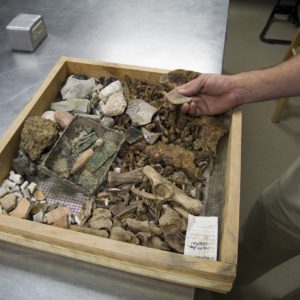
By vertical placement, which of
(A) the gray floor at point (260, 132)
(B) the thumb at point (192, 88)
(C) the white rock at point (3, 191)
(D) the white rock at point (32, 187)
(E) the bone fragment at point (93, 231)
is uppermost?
(B) the thumb at point (192, 88)

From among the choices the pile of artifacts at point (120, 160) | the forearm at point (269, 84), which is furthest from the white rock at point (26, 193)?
the forearm at point (269, 84)

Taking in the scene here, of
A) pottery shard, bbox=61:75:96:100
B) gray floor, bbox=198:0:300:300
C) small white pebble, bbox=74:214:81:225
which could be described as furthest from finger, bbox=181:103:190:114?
gray floor, bbox=198:0:300:300

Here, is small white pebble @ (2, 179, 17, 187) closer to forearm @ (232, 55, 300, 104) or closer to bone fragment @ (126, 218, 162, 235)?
bone fragment @ (126, 218, 162, 235)

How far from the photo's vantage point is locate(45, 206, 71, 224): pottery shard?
70 cm

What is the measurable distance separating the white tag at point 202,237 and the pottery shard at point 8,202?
1.33 ft

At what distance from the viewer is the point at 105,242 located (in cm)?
60

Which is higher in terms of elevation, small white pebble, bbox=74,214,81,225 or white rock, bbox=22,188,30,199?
white rock, bbox=22,188,30,199

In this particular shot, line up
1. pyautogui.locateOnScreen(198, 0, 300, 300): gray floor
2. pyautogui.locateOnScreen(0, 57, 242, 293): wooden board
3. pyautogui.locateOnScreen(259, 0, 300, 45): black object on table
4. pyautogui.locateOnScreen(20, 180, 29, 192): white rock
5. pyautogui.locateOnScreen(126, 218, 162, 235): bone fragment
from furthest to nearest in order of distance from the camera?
pyautogui.locateOnScreen(259, 0, 300, 45): black object on table < pyautogui.locateOnScreen(198, 0, 300, 300): gray floor < pyautogui.locateOnScreen(20, 180, 29, 192): white rock < pyautogui.locateOnScreen(126, 218, 162, 235): bone fragment < pyautogui.locateOnScreen(0, 57, 242, 293): wooden board

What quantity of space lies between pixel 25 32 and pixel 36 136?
1.82ft

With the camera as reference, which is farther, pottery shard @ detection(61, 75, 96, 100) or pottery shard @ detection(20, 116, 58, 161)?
pottery shard @ detection(61, 75, 96, 100)

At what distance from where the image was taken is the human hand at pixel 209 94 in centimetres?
90

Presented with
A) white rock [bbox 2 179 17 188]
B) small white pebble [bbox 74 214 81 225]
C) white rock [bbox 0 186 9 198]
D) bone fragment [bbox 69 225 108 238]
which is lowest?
small white pebble [bbox 74 214 81 225]

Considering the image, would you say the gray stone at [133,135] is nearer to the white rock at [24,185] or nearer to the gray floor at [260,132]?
the white rock at [24,185]

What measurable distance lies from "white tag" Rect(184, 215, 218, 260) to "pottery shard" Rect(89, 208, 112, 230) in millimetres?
→ 178
